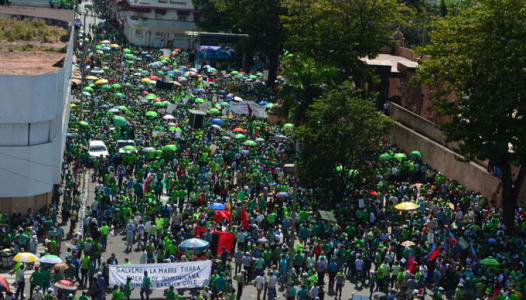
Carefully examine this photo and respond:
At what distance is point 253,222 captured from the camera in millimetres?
29000

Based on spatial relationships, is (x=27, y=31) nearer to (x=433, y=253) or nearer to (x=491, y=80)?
(x=491, y=80)

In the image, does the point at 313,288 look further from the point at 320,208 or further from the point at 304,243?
the point at 320,208

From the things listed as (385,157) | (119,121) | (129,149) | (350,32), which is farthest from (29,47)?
(385,157)

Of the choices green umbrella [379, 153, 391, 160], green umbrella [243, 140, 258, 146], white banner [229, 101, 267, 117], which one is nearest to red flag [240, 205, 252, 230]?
green umbrella [379, 153, 391, 160]

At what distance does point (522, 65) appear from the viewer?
93.6ft

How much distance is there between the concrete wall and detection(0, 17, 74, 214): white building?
16619 mm

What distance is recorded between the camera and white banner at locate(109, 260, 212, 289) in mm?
21734

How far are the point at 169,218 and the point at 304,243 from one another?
17.0ft

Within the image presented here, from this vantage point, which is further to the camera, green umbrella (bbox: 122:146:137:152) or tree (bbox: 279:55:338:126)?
tree (bbox: 279:55:338:126)

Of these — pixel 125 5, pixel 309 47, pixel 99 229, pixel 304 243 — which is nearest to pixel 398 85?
pixel 309 47

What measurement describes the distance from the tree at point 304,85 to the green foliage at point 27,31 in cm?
1425

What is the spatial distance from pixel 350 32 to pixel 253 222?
19.6 metres

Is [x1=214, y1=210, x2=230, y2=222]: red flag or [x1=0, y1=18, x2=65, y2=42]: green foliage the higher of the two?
[x1=0, y1=18, x2=65, y2=42]: green foliage

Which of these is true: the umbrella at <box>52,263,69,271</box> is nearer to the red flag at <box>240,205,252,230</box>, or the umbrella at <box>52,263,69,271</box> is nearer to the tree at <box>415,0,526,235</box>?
the red flag at <box>240,205,252,230</box>
